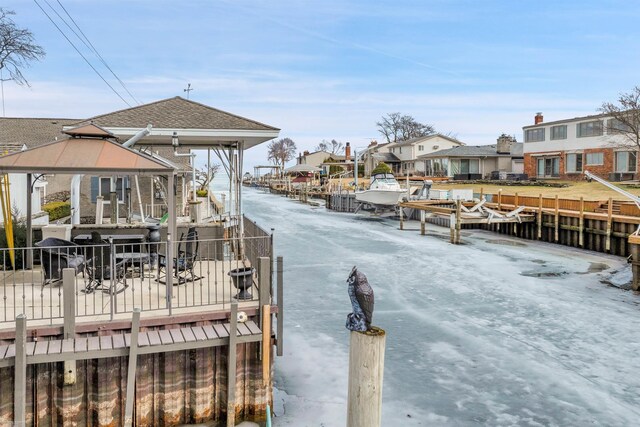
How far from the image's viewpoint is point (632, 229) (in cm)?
2275

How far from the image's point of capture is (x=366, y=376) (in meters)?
5.07

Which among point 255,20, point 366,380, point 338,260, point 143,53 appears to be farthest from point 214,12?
point 366,380

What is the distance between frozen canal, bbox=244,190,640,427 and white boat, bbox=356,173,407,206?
20227 millimetres

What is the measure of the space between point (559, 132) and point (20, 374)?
50.8m

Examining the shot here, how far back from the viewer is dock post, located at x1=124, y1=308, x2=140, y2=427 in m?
7.05

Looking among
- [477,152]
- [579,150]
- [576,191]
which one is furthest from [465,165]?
[576,191]

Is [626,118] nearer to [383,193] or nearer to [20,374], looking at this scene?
[383,193]

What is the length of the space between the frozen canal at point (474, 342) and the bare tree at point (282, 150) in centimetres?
12364

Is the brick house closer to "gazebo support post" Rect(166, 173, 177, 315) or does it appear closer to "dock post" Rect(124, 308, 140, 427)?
"gazebo support post" Rect(166, 173, 177, 315)

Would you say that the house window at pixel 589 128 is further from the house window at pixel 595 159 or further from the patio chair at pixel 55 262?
the patio chair at pixel 55 262

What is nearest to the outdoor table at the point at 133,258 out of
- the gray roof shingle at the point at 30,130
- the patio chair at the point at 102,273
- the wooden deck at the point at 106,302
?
the patio chair at the point at 102,273

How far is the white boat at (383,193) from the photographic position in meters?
43.4

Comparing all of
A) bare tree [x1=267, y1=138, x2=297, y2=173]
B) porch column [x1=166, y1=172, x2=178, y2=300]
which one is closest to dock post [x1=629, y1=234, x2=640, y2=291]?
porch column [x1=166, y1=172, x2=178, y2=300]

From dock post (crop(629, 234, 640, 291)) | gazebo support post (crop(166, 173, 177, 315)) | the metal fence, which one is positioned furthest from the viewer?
dock post (crop(629, 234, 640, 291))
